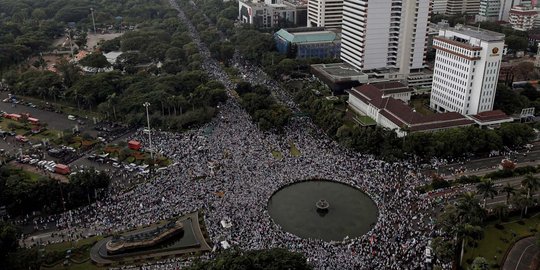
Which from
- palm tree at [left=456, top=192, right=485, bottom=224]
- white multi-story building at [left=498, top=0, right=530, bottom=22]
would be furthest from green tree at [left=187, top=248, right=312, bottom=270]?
white multi-story building at [left=498, top=0, right=530, bottom=22]

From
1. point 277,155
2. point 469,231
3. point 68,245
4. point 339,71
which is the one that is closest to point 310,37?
point 339,71

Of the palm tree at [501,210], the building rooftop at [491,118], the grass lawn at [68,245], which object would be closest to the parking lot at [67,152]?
the grass lawn at [68,245]

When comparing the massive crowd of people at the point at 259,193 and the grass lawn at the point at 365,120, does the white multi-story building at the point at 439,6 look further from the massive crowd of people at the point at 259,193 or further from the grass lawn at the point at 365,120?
the massive crowd of people at the point at 259,193

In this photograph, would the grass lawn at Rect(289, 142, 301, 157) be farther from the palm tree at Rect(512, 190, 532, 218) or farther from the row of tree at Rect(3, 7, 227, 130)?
the palm tree at Rect(512, 190, 532, 218)

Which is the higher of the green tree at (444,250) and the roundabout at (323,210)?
the green tree at (444,250)

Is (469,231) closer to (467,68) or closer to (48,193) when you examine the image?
(467,68)

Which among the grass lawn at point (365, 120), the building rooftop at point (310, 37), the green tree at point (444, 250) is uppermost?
the building rooftop at point (310, 37)
